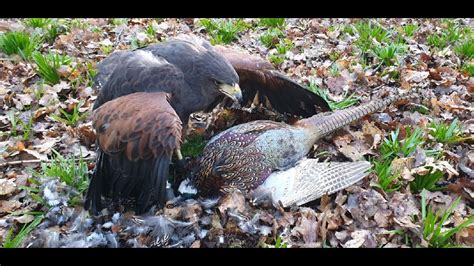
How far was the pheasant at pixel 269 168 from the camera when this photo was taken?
313 centimetres

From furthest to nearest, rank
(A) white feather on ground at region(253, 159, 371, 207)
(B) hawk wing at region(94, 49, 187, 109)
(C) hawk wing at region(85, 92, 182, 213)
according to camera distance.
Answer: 1. (B) hawk wing at region(94, 49, 187, 109)
2. (A) white feather on ground at region(253, 159, 371, 207)
3. (C) hawk wing at region(85, 92, 182, 213)

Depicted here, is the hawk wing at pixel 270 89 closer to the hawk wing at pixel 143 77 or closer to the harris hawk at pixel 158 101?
the harris hawk at pixel 158 101

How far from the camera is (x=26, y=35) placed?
18.0 feet

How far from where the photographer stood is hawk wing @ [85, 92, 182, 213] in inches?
109

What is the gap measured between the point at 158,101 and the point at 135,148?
375 mm

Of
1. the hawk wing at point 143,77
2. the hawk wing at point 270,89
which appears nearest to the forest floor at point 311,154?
the hawk wing at point 270,89

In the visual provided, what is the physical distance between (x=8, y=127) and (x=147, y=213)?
7.09 feet

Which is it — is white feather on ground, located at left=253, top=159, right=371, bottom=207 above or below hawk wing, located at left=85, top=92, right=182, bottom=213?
below

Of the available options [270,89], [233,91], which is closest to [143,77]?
[233,91]

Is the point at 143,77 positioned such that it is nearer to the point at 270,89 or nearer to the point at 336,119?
the point at 270,89

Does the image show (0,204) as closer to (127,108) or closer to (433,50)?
(127,108)

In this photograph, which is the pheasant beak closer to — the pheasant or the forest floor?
the pheasant

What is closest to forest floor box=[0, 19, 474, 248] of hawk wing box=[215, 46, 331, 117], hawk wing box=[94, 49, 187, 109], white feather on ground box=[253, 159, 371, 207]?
white feather on ground box=[253, 159, 371, 207]
